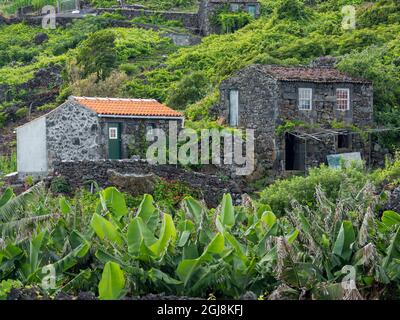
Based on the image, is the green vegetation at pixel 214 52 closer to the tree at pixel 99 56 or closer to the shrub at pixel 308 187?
the tree at pixel 99 56

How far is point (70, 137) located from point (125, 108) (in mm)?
2059

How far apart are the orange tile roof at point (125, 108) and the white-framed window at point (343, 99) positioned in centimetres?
510

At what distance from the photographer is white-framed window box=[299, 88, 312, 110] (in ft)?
148

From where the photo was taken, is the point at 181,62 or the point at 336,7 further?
the point at 336,7

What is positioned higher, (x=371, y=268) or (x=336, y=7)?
(x=336, y=7)

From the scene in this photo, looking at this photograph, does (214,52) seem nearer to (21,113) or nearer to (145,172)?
(21,113)

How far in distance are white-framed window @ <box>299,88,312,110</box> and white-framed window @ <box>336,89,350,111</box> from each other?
3.45ft

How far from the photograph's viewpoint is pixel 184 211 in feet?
89.1

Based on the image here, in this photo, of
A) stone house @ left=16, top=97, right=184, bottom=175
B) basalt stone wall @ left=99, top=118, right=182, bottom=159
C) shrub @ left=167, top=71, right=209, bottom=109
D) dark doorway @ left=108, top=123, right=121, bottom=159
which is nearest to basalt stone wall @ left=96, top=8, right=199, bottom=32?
shrub @ left=167, top=71, right=209, bottom=109

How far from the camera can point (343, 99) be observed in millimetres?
45656

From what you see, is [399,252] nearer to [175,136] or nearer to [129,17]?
[175,136]

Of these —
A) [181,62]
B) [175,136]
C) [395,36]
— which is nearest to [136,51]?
[181,62]

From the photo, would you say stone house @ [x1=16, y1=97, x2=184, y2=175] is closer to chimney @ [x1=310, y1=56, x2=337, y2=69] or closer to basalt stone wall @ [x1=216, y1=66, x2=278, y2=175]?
basalt stone wall @ [x1=216, y1=66, x2=278, y2=175]
